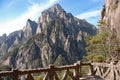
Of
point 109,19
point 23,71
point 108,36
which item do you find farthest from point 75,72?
point 109,19

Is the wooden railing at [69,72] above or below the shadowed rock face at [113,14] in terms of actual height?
below

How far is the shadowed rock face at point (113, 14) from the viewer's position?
45953 mm

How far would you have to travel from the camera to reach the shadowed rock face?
4595 cm

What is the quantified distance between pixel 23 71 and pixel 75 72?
5.08 meters

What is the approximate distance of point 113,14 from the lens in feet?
166

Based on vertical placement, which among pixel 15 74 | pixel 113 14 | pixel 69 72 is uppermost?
pixel 113 14

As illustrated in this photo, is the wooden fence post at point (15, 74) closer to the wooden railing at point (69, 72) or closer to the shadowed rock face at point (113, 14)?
the wooden railing at point (69, 72)

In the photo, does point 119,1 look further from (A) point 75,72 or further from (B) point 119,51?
(A) point 75,72

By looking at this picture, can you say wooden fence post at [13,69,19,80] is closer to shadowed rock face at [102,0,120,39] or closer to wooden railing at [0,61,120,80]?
wooden railing at [0,61,120,80]

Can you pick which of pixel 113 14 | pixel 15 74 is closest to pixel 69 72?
pixel 15 74

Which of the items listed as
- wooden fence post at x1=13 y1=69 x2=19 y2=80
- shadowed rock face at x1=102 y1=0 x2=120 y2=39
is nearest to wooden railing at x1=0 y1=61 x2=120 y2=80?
wooden fence post at x1=13 y1=69 x2=19 y2=80

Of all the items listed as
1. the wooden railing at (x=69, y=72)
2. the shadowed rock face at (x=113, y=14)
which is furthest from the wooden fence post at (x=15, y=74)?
the shadowed rock face at (x=113, y=14)

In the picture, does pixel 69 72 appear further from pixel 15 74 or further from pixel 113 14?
pixel 113 14

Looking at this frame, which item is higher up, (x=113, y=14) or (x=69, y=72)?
(x=113, y=14)
